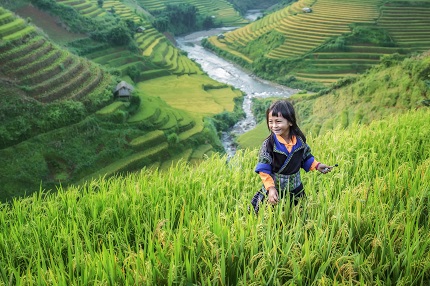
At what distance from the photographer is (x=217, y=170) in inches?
160

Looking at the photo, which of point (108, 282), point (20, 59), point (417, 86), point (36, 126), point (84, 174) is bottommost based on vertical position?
point (84, 174)

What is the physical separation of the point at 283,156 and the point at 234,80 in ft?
131

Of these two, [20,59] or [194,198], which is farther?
[20,59]

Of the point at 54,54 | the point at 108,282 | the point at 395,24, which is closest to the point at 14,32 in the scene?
the point at 54,54

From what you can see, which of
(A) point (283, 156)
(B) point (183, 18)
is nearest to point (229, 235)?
(A) point (283, 156)

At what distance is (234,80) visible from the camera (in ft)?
139

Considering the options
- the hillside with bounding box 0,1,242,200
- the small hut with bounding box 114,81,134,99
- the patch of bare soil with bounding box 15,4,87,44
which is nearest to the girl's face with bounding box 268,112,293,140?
the hillside with bounding box 0,1,242,200

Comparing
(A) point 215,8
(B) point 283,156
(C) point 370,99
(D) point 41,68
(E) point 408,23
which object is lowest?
(C) point 370,99

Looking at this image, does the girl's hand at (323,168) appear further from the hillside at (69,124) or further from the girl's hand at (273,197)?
the hillside at (69,124)

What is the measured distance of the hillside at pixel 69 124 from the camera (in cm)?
1802

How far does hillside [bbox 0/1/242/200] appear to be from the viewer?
1802cm

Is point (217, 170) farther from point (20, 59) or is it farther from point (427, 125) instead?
point (20, 59)

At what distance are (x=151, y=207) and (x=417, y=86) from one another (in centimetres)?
1744

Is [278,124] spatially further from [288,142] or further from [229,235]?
[229,235]
